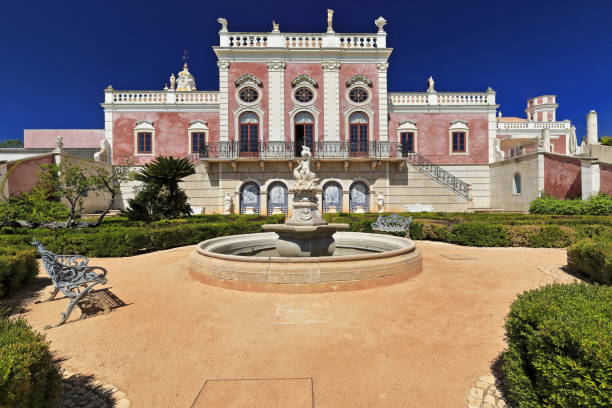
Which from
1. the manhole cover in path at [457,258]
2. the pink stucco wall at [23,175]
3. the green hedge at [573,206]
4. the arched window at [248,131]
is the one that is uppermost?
the arched window at [248,131]

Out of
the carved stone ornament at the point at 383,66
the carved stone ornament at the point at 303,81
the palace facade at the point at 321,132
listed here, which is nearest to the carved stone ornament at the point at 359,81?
the palace facade at the point at 321,132

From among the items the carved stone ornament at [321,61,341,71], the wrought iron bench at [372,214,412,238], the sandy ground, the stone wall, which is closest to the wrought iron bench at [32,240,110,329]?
the sandy ground

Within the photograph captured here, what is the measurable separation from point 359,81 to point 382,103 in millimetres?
2503

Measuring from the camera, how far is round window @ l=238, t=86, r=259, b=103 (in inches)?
849

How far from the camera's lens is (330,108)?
21.6 metres

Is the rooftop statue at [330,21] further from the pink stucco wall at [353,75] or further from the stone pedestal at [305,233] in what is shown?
the stone pedestal at [305,233]

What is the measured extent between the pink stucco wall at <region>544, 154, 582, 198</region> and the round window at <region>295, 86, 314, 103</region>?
16.5 metres

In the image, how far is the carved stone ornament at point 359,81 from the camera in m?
21.6

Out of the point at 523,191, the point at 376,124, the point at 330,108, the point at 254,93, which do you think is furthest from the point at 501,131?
the point at 254,93

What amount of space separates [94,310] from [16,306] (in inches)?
64.2

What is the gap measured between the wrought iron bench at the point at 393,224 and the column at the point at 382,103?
34.9ft

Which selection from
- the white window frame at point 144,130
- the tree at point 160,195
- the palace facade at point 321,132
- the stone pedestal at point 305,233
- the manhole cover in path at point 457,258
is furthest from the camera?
the white window frame at point 144,130

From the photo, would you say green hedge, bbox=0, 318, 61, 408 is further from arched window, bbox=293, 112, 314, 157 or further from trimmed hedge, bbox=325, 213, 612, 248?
arched window, bbox=293, 112, 314, 157

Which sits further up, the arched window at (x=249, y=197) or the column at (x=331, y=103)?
the column at (x=331, y=103)
